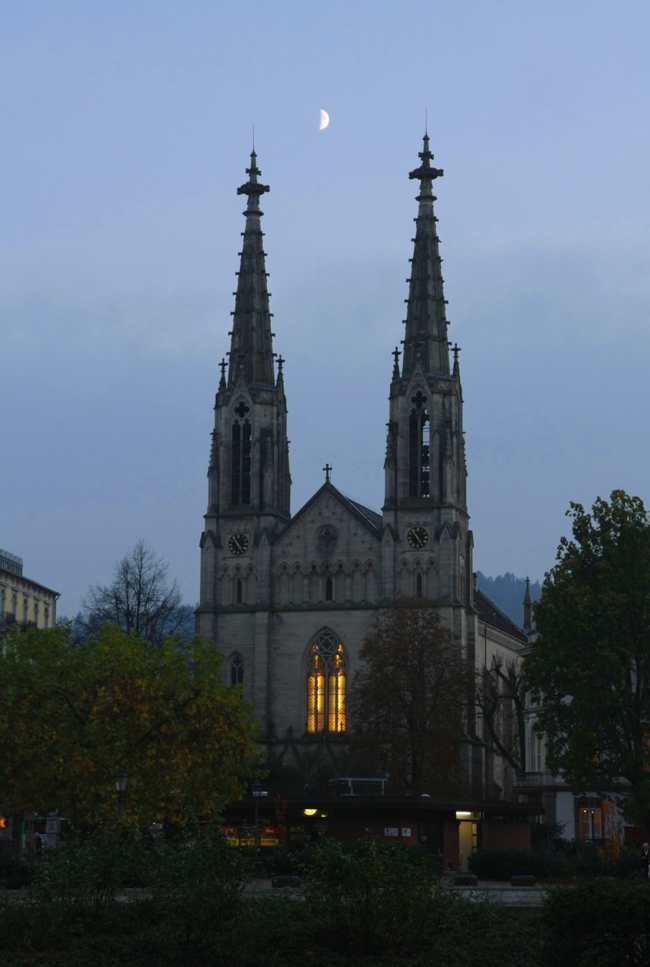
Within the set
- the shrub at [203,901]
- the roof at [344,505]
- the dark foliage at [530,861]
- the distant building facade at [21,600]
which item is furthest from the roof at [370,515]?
the shrub at [203,901]

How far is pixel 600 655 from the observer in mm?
55406

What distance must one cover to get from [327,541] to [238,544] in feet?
19.5

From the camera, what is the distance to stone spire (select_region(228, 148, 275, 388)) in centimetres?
10206

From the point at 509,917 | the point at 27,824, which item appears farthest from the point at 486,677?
the point at 509,917

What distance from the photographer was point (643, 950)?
23406 mm

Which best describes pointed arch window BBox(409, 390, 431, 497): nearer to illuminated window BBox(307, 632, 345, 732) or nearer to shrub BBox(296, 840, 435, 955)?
illuminated window BBox(307, 632, 345, 732)

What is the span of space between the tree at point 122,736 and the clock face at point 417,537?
36764mm

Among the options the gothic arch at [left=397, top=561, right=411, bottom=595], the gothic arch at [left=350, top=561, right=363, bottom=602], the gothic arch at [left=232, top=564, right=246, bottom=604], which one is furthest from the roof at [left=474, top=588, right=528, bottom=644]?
the gothic arch at [left=232, top=564, right=246, bottom=604]

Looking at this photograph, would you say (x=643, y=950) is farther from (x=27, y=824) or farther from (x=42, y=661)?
(x=27, y=824)

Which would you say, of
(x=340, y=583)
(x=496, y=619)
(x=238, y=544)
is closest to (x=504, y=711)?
(x=496, y=619)

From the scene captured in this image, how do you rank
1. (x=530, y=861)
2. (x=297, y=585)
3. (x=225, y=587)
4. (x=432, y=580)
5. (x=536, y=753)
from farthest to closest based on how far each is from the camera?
(x=225, y=587) < (x=536, y=753) < (x=297, y=585) < (x=432, y=580) < (x=530, y=861)

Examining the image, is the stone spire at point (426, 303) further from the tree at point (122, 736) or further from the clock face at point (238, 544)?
the tree at point (122, 736)

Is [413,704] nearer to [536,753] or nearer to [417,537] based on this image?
[417,537]

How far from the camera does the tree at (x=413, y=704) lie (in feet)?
270
